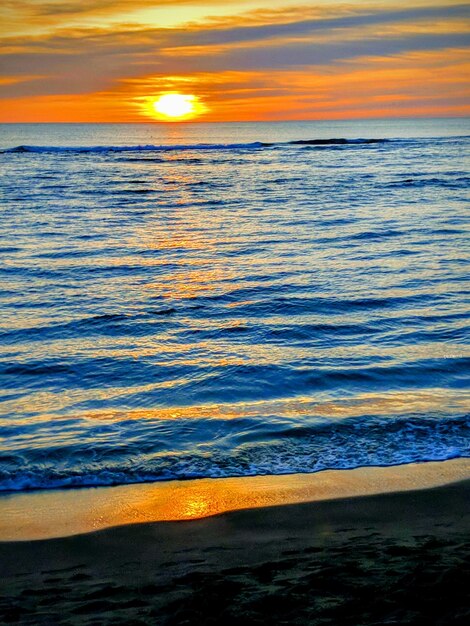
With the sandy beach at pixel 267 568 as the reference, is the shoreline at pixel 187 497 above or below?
above

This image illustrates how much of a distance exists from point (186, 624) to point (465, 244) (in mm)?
17669

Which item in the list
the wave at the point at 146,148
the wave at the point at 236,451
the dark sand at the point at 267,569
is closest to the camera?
the dark sand at the point at 267,569

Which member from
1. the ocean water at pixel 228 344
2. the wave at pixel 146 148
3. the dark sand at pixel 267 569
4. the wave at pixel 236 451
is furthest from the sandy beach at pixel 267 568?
the wave at pixel 146 148

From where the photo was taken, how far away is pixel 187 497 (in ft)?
20.4

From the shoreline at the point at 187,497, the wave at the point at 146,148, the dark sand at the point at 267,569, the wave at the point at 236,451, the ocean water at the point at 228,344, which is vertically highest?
the wave at the point at 146,148

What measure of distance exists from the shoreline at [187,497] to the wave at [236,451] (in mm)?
167

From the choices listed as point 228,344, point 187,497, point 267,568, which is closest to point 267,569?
point 267,568

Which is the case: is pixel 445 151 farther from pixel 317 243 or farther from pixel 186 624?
pixel 186 624

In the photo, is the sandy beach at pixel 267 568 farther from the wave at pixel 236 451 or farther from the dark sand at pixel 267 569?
the wave at pixel 236 451

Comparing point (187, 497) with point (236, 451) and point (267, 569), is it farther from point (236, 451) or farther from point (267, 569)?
point (267, 569)

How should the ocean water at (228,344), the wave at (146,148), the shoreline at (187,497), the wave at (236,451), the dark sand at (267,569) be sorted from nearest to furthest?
1. the dark sand at (267,569)
2. the shoreline at (187,497)
3. the wave at (236,451)
4. the ocean water at (228,344)
5. the wave at (146,148)

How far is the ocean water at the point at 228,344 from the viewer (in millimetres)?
7277

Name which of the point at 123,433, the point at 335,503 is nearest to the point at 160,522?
the point at 335,503

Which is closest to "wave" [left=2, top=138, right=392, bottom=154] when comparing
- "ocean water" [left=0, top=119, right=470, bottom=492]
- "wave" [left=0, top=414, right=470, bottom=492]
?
"ocean water" [left=0, top=119, right=470, bottom=492]
